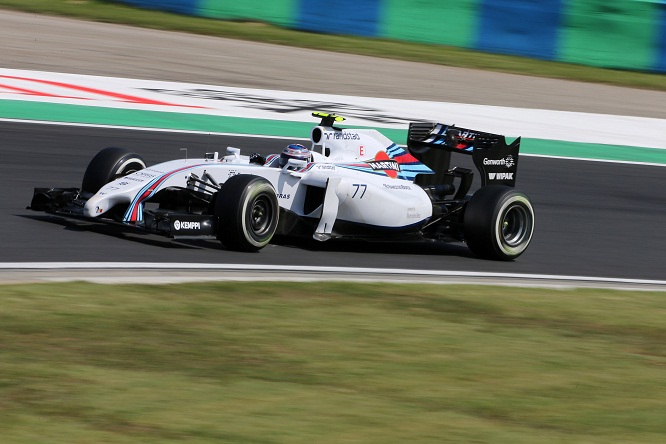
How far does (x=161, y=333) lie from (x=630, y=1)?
18.6 metres

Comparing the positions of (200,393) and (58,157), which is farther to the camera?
(58,157)

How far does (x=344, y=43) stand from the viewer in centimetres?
2352

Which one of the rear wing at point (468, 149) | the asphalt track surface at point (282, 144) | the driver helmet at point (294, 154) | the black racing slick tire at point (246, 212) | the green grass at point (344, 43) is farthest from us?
the green grass at point (344, 43)

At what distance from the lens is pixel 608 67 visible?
24406mm

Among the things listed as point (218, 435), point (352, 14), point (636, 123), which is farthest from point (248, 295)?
point (352, 14)

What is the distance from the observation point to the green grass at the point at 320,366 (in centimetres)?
514

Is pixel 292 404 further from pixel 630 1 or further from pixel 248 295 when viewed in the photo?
pixel 630 1

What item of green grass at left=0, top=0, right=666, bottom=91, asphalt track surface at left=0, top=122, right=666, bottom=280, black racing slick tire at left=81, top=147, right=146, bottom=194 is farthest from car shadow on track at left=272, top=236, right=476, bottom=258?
green grass at left=0, top=0, right=666, bottom=91

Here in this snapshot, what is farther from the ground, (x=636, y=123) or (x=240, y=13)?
(x=240, y=13)

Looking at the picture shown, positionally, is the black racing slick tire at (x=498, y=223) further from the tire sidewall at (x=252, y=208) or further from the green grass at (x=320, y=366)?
the tire sidewall at (x=252, y=208)

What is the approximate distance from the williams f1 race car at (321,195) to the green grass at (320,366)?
1047mm

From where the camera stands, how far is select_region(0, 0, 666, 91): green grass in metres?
23.2

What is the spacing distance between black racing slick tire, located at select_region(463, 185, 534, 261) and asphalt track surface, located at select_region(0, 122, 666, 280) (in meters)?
0.13

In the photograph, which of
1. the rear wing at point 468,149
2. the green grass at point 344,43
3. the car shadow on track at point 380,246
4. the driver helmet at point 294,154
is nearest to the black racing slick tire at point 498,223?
the car shadow on track at point 380,246
